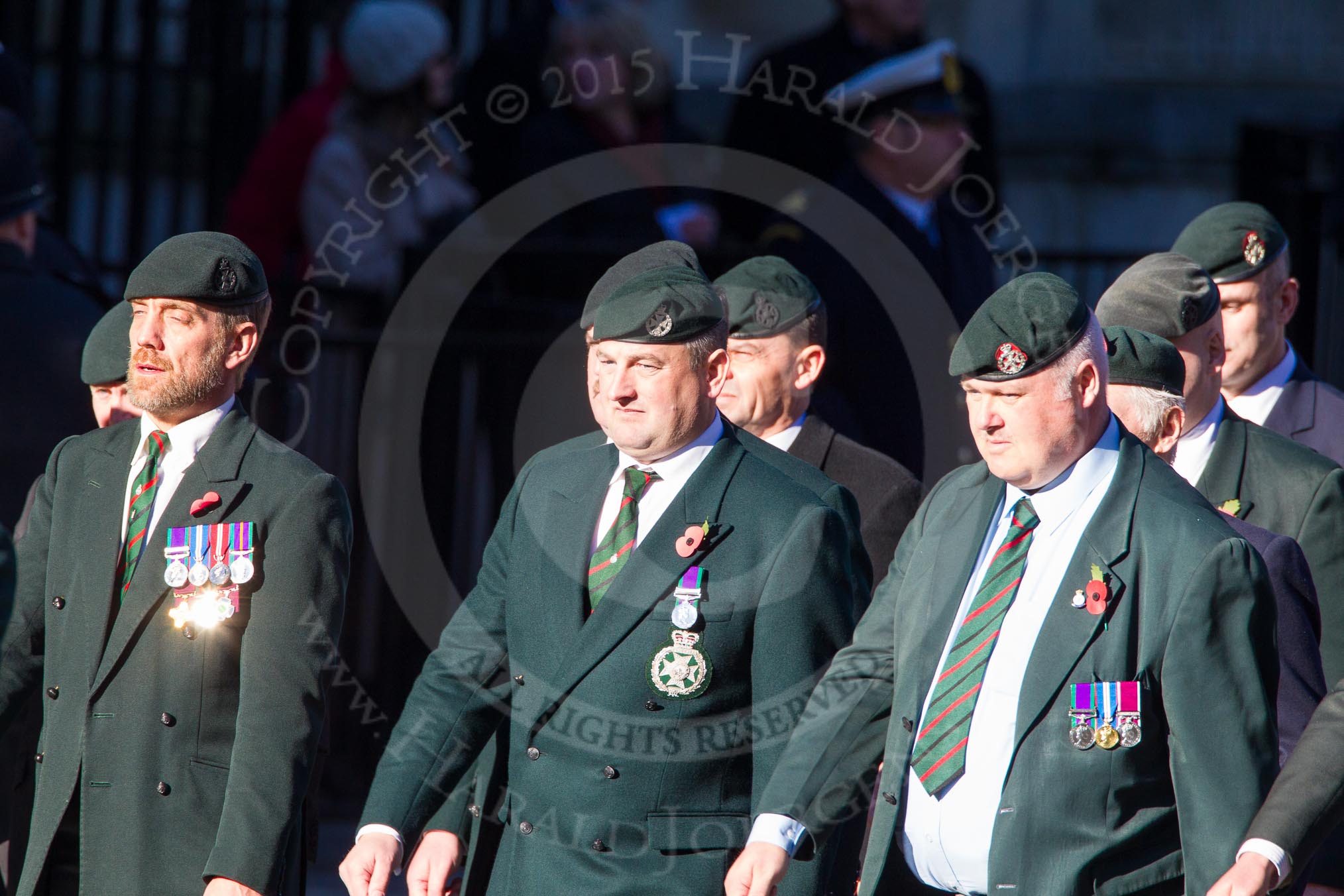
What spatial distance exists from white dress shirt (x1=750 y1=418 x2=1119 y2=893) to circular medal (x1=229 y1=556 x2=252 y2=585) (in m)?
1.21

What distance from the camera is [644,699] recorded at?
13.6ft

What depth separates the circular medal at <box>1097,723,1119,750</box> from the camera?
3.70m

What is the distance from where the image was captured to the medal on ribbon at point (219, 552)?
4344mm

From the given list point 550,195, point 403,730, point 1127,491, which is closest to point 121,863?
point 403,730

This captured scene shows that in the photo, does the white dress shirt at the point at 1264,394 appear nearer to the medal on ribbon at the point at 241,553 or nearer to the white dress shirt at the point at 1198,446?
the white dress shirt at the point at 1198,446

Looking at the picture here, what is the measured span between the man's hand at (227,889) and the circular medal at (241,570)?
614 mm

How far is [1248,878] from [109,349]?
315 cm

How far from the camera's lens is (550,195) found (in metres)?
8.18

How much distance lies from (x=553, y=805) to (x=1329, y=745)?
151 centimetres

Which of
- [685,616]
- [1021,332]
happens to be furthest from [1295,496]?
[685,616]

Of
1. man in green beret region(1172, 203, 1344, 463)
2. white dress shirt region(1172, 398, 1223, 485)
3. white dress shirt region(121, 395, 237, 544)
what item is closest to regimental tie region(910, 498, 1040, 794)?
white dress shirt region(1172, 398, 1223, 485)

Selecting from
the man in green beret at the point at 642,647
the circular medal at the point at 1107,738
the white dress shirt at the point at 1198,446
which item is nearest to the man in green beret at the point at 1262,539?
the white dress shirt at the point at 1198,446

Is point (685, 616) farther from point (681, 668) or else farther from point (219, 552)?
point (219, 552)

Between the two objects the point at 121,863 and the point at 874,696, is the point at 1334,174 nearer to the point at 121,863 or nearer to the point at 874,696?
the point at 874,696
